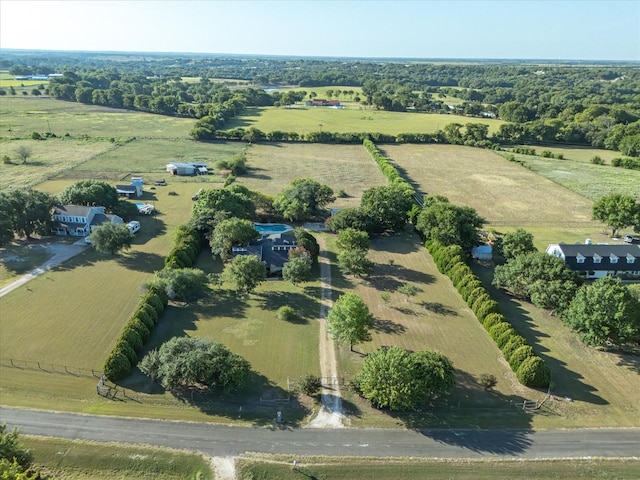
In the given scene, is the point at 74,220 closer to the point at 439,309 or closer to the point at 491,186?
the point at 439,309

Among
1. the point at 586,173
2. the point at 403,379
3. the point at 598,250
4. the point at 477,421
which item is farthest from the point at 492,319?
the point at 586,173

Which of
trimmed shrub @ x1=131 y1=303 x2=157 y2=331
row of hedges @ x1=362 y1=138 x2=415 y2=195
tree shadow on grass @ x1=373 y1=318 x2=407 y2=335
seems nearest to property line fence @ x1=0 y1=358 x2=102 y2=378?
trimmed shrub @ x1=131 y1=303 x2=157 y2=331

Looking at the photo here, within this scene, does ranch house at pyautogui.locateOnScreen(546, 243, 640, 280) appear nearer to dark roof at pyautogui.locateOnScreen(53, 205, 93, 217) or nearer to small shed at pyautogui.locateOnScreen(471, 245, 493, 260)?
small shed at pyautogui.locateOnScreen(471, 245, 493, 260)

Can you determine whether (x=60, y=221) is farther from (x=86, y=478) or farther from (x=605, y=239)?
(x=605, y=239)

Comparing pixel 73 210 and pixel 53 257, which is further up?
pixel 73 210

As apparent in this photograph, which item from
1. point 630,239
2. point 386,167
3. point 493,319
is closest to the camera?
point 493,319

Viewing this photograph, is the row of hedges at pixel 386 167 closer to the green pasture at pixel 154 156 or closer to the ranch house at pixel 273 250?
the ranch house at pixel 273 250
